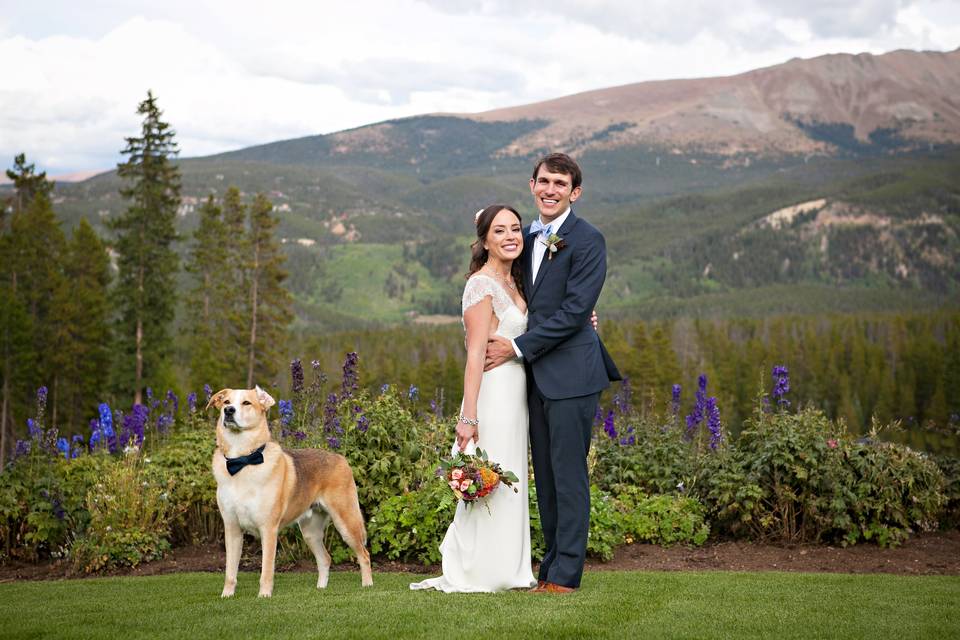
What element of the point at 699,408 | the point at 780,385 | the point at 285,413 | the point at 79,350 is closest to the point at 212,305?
the point at 79,350

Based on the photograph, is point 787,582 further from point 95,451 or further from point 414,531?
point 95,451

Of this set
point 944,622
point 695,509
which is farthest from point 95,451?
point 944,622

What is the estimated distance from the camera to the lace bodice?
692 cm

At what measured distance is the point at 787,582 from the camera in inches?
298

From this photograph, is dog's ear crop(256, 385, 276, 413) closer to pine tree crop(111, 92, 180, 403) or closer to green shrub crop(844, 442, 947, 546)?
green shrub crop(844, 442, 947, 546)

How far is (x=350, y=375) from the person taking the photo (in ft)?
34.1

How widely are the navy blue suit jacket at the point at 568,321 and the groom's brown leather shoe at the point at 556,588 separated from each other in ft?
4.82

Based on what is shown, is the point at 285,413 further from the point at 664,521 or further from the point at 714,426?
the point at 714,426

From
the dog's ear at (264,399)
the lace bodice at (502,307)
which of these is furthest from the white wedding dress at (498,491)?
the dog's ear at (264,399)

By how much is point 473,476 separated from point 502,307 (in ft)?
4.23

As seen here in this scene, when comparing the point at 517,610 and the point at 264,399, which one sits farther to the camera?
the point at 264,399

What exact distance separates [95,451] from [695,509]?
7192 millimetres

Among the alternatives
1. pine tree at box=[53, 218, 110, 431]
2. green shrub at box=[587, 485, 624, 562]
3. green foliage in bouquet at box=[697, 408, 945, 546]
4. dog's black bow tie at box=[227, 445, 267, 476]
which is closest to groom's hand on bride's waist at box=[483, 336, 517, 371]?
dog's black bow tie at box=[227, 445, 267, 476]

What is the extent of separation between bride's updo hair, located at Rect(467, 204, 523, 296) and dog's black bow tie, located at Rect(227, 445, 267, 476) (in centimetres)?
214
